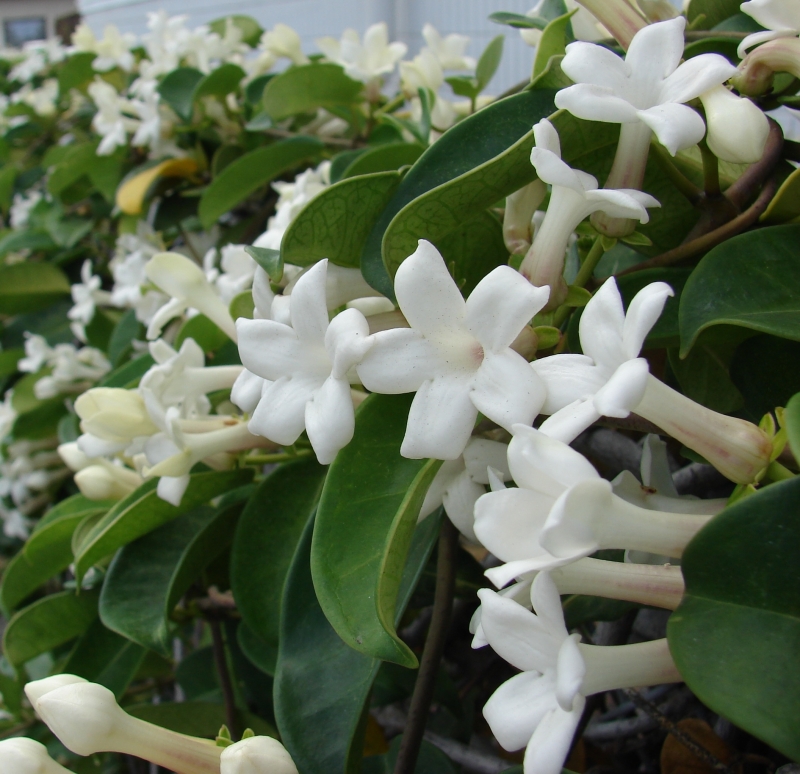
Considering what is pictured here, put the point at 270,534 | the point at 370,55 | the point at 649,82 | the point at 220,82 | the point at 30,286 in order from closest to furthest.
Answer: the point at 649,82
the point at 270,534
the point at 370,55
the point at 220,82
the point at 30,286

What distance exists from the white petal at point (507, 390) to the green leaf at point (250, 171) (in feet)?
2.39

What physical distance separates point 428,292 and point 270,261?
14cm

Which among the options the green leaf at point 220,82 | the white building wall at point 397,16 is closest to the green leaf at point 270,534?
the green leaf at point 220,82

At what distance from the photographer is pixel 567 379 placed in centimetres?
33

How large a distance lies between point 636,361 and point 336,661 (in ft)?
0.92

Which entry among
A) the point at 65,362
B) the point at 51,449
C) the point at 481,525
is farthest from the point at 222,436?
the point at 51,449

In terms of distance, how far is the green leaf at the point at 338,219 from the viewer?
0.45m

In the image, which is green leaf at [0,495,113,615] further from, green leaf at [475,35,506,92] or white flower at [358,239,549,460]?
green leaf at [475,35,506,92]

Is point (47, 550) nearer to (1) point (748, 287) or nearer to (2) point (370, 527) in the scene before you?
(2) point (370, 527)

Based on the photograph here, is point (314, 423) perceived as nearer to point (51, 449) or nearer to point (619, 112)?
point (619, 112)

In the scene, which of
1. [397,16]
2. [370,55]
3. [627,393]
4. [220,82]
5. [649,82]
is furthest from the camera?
[397,16]

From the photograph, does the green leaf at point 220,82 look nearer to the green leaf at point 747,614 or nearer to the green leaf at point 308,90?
the green leaf at point 308,90

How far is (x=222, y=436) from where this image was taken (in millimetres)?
583

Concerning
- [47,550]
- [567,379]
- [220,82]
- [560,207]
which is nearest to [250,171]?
[220,82]
